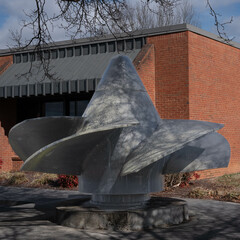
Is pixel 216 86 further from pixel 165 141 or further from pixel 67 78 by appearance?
pixel 165 141

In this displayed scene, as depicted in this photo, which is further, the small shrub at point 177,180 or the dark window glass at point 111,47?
the dark window glass at point 111,47

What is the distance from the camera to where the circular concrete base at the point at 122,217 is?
7398 mm

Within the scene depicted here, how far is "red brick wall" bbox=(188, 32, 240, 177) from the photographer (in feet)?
53.0

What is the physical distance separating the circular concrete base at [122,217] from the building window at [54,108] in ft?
37.7

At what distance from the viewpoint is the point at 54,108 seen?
19.6 metres

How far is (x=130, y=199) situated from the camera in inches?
318

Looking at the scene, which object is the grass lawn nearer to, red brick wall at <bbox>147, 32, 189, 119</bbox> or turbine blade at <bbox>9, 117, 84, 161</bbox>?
red brick wall at <bbox>147, 32, 189, 119</bbox>

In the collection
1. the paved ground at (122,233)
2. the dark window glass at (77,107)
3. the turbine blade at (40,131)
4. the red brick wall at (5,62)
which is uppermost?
the red brick wall at (5,62)

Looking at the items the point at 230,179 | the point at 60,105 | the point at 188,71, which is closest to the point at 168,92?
the point at 188,71

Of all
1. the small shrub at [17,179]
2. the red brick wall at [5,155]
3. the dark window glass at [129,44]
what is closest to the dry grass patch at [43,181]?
the small shrub at [17,179]

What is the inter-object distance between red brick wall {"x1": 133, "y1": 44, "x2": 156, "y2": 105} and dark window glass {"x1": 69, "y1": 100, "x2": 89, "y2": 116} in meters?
3.50

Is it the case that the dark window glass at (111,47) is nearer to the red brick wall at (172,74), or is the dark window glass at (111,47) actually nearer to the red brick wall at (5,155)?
the red brick wall at (172,74)

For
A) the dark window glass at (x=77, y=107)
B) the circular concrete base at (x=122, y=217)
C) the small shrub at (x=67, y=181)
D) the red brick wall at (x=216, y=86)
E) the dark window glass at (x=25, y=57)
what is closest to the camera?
the circular concrete base at (x=122, y=217)

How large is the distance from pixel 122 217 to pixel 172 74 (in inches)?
377
